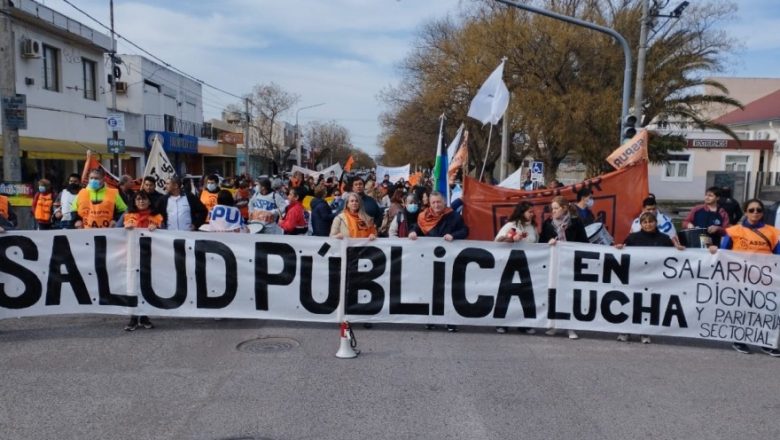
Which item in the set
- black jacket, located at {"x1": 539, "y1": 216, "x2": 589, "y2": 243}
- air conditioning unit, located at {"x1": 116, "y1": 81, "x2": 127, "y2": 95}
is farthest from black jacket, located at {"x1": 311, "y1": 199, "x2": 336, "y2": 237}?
air conditioning unit, located at {"x1": 116, "y1": 81, "x2": 127, "y2": 95}

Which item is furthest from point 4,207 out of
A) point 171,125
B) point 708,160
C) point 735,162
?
point 735,162

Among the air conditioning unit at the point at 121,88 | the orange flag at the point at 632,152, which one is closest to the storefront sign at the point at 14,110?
the orange flag at the point at 632,152

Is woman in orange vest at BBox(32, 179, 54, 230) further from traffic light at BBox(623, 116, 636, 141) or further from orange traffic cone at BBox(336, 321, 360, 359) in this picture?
traffic light at BBox(623, 116, 636, 141)

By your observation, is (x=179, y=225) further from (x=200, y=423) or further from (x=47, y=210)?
(x=47, y=210)

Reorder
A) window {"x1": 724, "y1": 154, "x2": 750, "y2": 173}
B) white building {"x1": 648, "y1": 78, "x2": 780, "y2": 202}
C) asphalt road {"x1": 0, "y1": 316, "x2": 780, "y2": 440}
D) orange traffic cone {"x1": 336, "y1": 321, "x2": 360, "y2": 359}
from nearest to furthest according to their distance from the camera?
asphalt road {"x1": 0, "y1": 316, "x2": 780, "y2": 440}
orange traffic cone {"x1": 336, "y1": 321, "x2": 360, "y2": 359}
white building {"x1": 648, "y1": 78, "x2": 780, "y2": 202}
window {"x1": 724, "y1": 154, "x2": 750, "y2": 173}


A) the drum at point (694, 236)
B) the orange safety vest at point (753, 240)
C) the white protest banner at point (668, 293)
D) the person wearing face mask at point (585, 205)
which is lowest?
the white protest banner at point (668, 293)

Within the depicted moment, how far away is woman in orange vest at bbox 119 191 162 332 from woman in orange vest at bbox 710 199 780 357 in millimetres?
6143

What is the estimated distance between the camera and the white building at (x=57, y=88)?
20047 mm

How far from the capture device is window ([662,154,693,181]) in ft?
131

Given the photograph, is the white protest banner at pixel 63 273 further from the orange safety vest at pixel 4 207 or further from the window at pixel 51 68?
the window at pixel 51 68

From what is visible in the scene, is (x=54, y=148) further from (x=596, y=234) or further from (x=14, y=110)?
(x=596, y=234)

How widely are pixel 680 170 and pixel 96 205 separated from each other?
132 feet

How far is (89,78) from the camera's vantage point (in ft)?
83.1

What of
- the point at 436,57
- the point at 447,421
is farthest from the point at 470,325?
the point at 436,57
